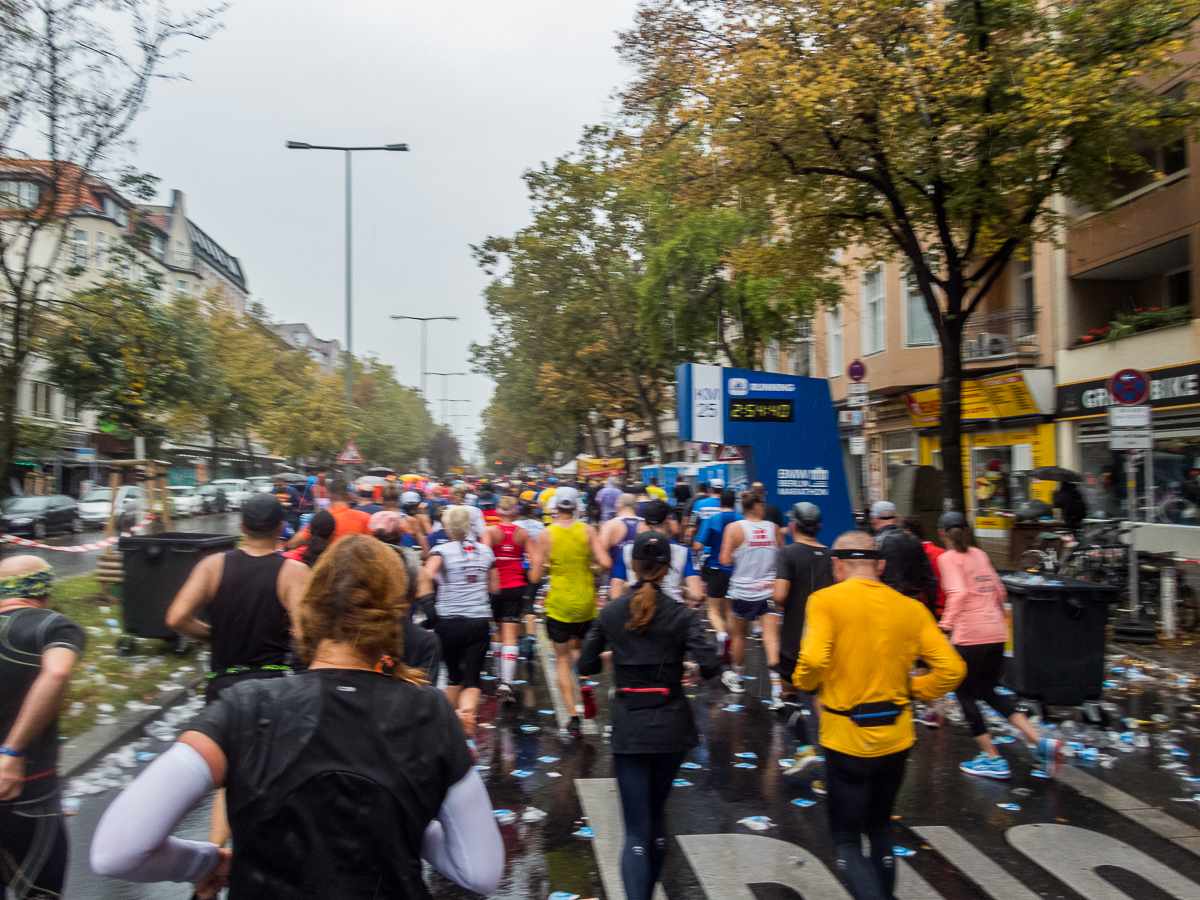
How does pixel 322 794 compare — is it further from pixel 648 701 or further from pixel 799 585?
pixel 799 585

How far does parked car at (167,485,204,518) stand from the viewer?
127 feet

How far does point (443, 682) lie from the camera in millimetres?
9523

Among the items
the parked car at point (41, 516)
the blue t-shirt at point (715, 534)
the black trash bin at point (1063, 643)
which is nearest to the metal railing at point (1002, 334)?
the blue t-shirt at point (715, 534)

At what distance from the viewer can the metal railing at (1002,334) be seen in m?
22.8

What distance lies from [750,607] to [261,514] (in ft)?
18.6

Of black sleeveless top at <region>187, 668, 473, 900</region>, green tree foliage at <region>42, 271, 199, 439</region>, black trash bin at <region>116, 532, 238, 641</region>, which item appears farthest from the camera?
green tree foliage at <region>42, 271, 199, 439</region>

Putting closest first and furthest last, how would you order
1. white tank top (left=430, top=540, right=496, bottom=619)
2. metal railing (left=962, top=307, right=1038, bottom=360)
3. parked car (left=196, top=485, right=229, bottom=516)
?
white tank top (left=430, top=540, right=496, bottom=619)
metal railing (left=962, top=307, right=1038, bottom=360)
parked car (left=196, top=485, right=229, bottom=516)

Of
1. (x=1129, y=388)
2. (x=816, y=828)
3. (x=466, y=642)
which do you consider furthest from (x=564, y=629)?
(x=1129, y=388)

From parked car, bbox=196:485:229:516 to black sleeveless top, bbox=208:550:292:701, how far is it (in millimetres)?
41010

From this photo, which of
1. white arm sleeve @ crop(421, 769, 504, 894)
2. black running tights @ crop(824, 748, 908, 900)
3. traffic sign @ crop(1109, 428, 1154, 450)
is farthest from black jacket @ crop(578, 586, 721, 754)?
traffic sign @ crop(1109, 428, 1154, 450)

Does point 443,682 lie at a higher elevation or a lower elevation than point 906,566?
lower

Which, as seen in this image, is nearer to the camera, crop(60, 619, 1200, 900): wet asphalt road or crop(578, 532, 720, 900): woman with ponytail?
crop(578, 532, 720, 900): woman with ponytail

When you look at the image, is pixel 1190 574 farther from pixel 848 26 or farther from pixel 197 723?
pixel 197 723

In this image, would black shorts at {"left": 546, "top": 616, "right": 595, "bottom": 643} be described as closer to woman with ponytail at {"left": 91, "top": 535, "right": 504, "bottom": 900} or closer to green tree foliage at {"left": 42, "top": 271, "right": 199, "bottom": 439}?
green tree foliage at {"left": 42, "top": 271, "right": 199, "bottom": 439}
